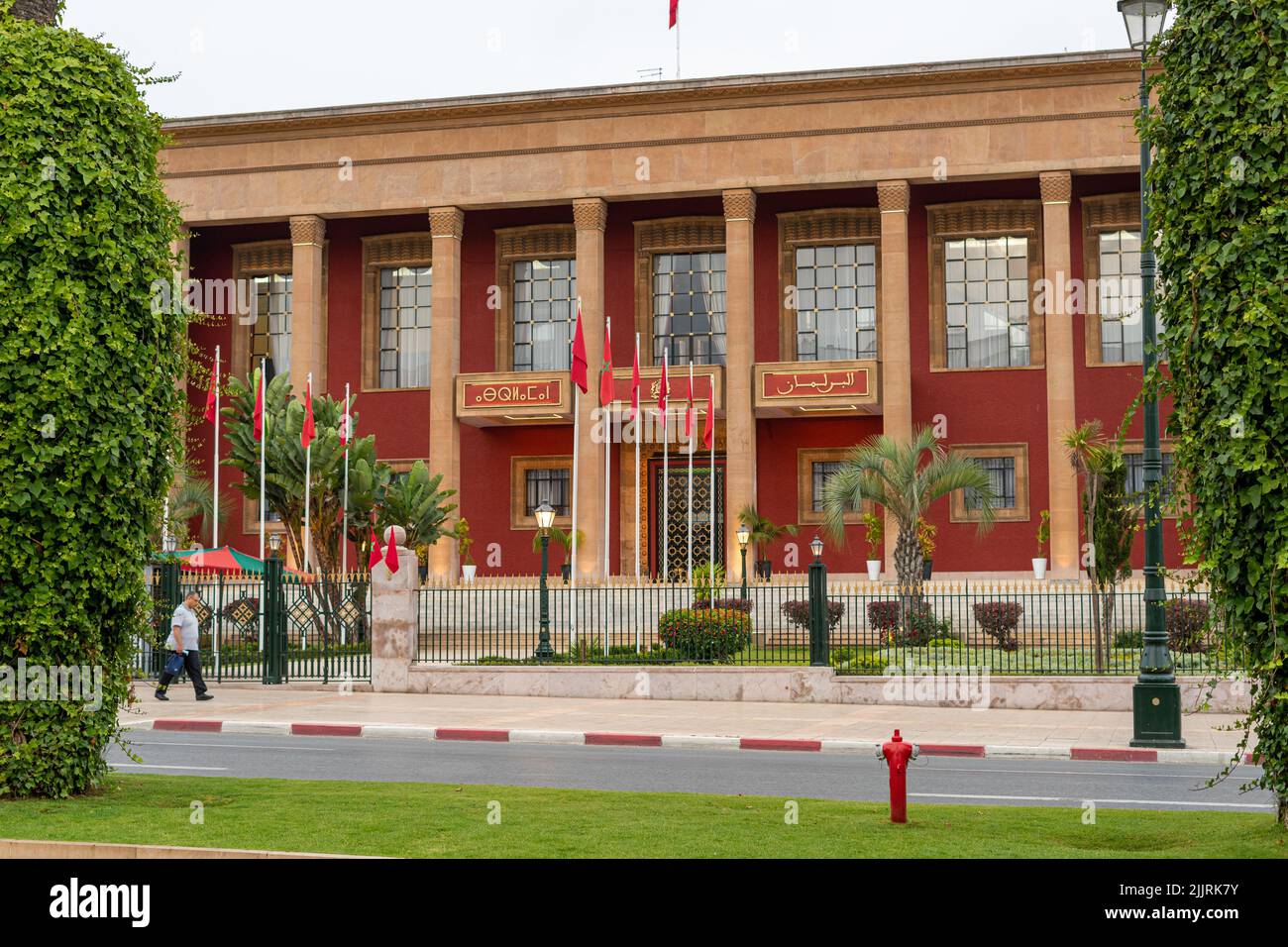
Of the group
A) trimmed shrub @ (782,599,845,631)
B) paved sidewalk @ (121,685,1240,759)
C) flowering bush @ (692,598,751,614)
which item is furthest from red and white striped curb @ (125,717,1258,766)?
flowering bush @ (692,598,751,614)

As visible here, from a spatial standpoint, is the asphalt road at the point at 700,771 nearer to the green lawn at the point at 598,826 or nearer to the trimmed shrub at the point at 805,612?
the green lawn at the point at 598,826

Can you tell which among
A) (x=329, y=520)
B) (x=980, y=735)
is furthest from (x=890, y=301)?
(x=980, y=735)

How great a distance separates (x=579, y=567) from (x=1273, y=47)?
34.3 metres

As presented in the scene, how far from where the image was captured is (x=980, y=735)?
18500 millimetres

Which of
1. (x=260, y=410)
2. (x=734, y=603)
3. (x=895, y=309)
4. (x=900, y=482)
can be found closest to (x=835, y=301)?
(x=895, y=309)

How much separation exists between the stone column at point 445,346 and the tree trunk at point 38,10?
32.8 metres

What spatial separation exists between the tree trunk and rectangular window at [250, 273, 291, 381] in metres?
37.2

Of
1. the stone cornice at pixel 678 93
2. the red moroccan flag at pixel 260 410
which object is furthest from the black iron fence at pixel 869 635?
the stone cornice at pixel 678 93

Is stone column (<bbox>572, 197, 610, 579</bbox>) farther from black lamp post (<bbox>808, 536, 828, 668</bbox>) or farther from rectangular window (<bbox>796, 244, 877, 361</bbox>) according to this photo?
black lamp post (<bbox>808, 536, 828, 668</bbox>)

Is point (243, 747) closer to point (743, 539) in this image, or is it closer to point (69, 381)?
point (69, 381)

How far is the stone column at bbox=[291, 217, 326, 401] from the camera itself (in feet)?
147

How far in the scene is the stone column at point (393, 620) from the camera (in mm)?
24938

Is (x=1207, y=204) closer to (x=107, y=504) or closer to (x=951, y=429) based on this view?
(x=107, y=504)

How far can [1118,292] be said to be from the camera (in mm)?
42500
